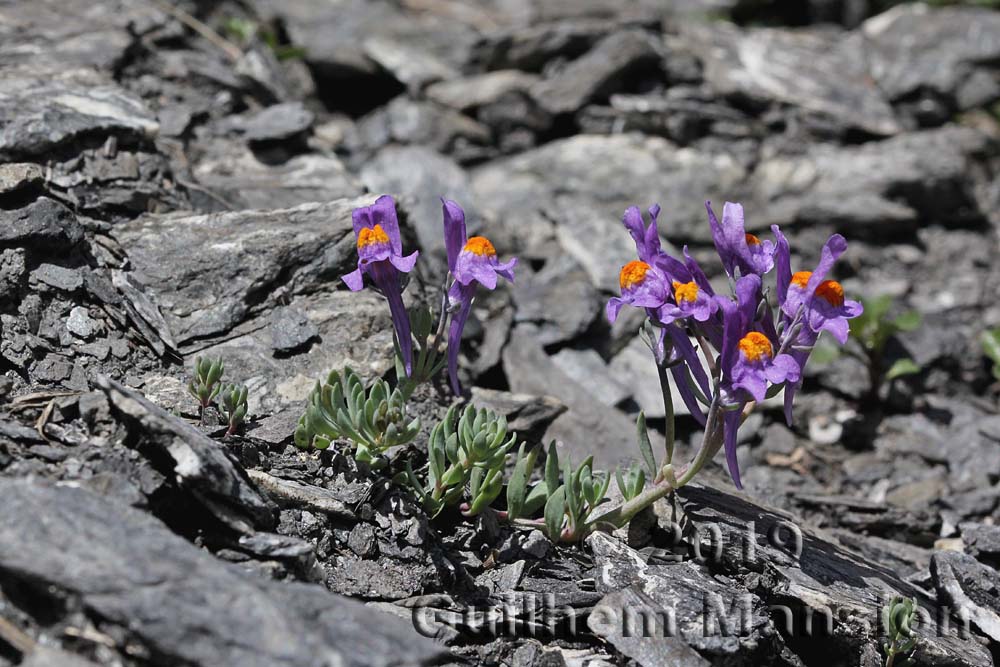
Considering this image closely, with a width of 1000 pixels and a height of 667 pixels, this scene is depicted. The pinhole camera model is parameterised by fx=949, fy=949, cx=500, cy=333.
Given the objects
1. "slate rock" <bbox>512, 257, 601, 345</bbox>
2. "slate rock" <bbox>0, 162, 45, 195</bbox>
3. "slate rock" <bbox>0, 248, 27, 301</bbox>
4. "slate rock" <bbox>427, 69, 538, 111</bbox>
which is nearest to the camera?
"slate rock" <bbox>0, 248, 27, 301</bbox>

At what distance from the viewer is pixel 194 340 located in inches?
178

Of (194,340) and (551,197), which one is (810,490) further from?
(194,340)

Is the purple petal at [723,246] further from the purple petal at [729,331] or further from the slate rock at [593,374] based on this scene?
the slate rock at [593,374]

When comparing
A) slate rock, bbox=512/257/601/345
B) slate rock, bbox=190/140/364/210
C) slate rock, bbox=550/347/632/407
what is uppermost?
slate rock, bbox=190/140/364/210

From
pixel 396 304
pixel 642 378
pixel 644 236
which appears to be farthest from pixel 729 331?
pixel 642 378

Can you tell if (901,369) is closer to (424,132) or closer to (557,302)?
(557,302)

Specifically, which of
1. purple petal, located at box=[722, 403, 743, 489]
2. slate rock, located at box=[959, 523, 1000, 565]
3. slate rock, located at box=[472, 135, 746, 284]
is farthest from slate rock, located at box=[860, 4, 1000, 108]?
purple petal, located at box=[722, 403, 743, 489]

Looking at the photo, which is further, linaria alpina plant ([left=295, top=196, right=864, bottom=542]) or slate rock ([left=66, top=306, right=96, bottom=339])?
slate rock ([left=66, top=306, right=96, bottom=339])

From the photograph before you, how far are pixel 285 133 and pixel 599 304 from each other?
248 centimetres

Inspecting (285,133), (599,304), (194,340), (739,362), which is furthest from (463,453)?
(285,133)

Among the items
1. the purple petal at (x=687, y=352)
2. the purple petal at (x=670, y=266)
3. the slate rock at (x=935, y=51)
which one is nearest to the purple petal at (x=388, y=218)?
the purple petal at (x=670, y=266)

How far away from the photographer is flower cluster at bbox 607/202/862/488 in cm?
360

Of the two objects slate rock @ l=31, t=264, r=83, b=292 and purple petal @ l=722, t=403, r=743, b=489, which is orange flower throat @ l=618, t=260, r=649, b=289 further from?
slate rock @ l=31, t=264, r=83, b=292

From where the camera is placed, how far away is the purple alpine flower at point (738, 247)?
3863mm
